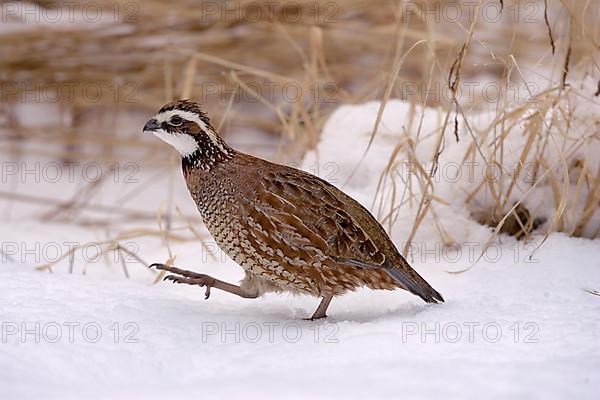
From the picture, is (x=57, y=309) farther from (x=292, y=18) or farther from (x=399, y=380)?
(x=292, y=18)

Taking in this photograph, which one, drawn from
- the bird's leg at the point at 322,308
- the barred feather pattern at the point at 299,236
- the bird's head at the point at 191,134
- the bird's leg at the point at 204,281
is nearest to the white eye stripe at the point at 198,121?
the bird's head at the point at 191,134

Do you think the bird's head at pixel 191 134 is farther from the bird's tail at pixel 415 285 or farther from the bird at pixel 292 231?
the bird's tail at pixel 415 285

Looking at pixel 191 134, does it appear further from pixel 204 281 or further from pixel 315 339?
pixel 315 339

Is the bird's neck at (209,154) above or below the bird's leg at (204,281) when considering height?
above

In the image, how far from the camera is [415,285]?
2.62 meters

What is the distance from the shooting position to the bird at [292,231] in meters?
2.63

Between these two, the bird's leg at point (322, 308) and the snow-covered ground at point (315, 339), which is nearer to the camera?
the snow-covered ground at point (315, 339)

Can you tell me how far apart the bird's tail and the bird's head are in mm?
653

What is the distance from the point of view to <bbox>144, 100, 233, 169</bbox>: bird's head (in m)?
2.82

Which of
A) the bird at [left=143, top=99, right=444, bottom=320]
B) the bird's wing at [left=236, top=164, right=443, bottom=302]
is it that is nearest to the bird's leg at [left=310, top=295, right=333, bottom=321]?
the bird at [left=143, top=99, right=444, bottom=320]

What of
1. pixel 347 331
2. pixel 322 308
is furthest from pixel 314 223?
pixel 347 331

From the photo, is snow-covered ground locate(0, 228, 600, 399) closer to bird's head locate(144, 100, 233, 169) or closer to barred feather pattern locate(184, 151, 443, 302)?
barred feather pattern locate(184, 151, 443, 302)

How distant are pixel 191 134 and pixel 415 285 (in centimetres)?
85

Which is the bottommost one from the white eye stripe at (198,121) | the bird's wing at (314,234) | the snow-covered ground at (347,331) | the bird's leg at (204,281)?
the bird's leg at (204,281)
